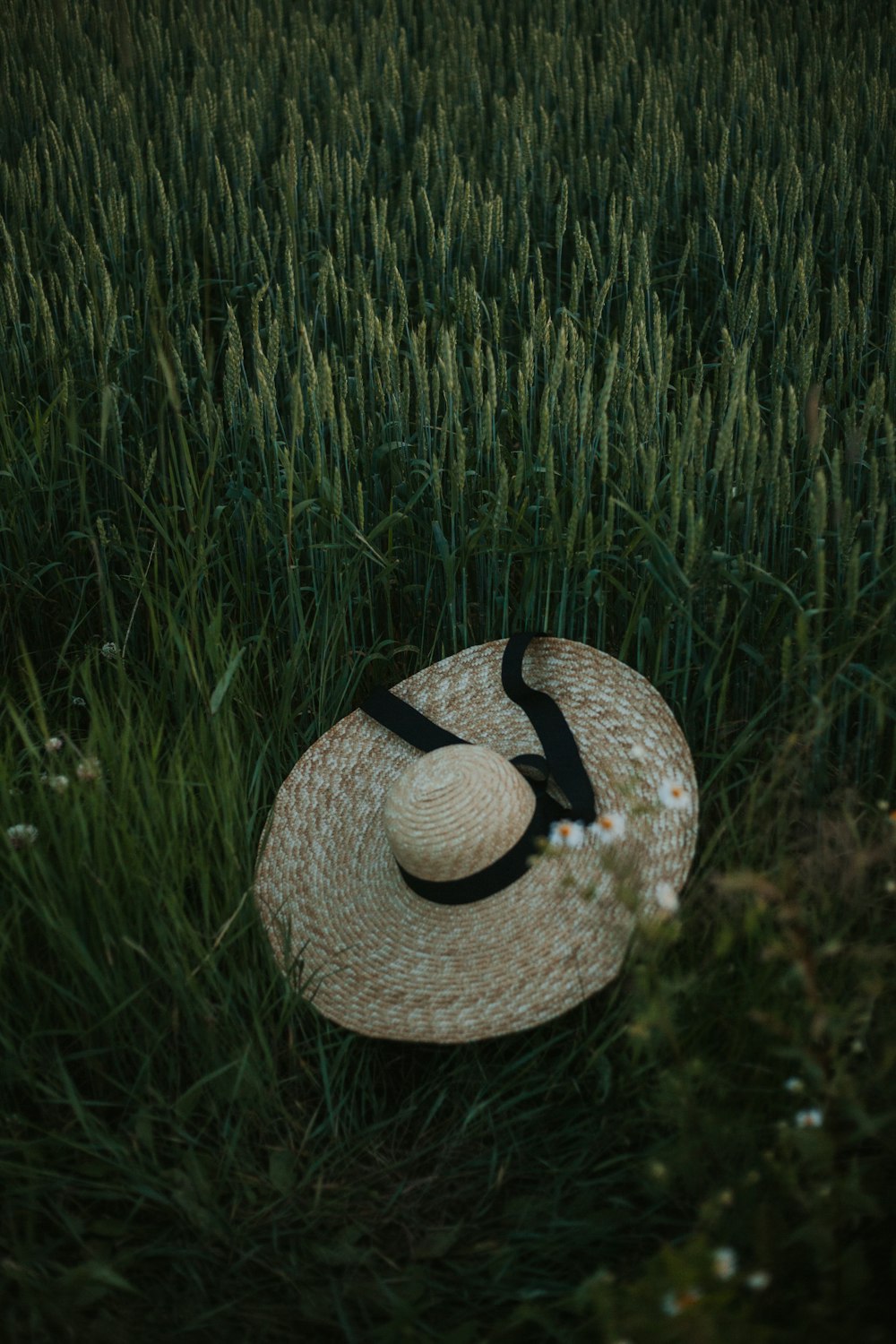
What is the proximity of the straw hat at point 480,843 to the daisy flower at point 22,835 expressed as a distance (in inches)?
14.5

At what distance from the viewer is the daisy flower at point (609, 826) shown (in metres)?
1.73

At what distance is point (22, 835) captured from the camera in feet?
5.86

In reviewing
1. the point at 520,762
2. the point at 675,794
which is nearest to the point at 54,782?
the point at 520,762

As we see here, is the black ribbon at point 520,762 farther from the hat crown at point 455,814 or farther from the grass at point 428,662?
the grass at point 428,662

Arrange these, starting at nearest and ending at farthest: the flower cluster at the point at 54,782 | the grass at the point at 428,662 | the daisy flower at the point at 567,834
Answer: the grass at the point at 428,662
the daisy flower at the point at 567,834
the flower cluster at the point at 54,782

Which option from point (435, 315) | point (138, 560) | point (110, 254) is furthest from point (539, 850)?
point (110, 254)

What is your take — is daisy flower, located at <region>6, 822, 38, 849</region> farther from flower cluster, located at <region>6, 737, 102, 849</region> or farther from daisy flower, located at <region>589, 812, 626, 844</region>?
daisy flower, located at <region>589, 812, 626, 844</region>

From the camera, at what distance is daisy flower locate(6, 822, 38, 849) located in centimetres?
176

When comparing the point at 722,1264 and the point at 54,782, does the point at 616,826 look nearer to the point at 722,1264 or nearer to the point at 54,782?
the point at 722,1264

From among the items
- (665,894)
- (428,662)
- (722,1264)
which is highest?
(665,894)

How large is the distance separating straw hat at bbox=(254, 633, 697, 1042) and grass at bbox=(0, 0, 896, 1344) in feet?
0.23

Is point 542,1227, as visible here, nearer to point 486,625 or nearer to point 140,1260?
point 140,1260

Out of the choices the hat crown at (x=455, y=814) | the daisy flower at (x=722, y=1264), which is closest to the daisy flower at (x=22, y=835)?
the hat crown at (x=455, y=814)

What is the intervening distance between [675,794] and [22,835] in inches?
38.9
